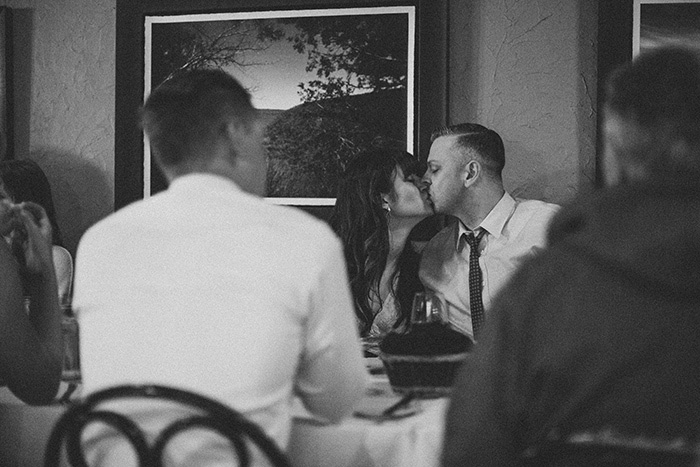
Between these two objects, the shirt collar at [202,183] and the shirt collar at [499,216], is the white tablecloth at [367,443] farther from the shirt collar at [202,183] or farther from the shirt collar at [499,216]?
the shirt collar at [499,216]

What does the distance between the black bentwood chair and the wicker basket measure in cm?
61

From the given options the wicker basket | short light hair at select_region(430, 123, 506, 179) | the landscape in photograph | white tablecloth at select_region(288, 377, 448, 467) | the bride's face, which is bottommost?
white tablecloth at select_region(288, 377, 448, 467)

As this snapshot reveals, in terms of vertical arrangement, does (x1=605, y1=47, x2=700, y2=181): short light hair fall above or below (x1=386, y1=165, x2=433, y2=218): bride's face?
above

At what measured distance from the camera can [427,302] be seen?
2246mm

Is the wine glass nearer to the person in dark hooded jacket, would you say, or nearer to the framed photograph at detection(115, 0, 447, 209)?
the person in dark hooded jacket

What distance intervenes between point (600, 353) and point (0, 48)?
3.37 m

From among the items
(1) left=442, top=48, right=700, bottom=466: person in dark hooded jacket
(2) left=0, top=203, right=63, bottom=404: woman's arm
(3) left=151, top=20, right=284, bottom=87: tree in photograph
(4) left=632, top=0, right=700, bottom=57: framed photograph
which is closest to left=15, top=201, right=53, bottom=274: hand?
(2) left=0, top=203, right=63, bottom=404: woman's arm

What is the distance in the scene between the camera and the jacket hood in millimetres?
1135

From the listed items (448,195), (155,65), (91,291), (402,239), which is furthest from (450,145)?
(91,291)

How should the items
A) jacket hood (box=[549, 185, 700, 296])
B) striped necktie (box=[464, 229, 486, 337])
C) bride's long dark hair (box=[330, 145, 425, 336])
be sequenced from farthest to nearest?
bride's long dark hair (box=[330, 145, 425, 336]), striped necktie (box=[464, 229, 486, 337]), jacket hood (box=[549, 185, 700, 296])

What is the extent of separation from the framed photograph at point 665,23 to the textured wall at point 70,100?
7.17ft

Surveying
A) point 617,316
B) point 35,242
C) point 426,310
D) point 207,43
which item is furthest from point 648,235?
point 207,43

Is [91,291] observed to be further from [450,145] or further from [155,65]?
[155,65]

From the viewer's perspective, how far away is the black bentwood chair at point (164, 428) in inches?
52.7
